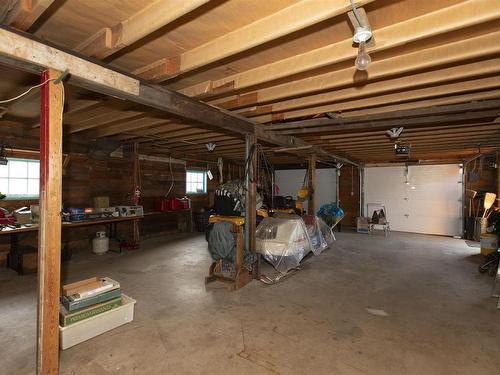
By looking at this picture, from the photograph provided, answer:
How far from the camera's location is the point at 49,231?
5.73ft

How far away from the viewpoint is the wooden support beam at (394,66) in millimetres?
Answer: 1882

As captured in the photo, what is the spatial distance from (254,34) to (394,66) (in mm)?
1208

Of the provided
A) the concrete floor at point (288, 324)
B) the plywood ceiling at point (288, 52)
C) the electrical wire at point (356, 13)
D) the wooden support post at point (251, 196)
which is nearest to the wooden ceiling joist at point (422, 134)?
the plywood ceiling at point (288, 52)

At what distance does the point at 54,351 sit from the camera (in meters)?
1.79

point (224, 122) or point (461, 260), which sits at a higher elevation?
point (224, 122)

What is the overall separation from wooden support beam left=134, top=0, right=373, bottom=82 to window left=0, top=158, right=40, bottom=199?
3.72 metres

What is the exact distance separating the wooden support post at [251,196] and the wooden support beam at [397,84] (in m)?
0.62

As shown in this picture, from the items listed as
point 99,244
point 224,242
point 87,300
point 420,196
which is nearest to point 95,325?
point 87,300

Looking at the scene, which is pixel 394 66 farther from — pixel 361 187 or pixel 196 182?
pixel 361 187

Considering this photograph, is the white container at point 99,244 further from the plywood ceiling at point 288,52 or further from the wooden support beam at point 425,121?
the wooden support beam at point 425,121

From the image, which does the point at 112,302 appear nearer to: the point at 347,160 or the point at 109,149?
the point at 109,149

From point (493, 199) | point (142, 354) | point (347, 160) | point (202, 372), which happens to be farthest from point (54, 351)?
point (493, 199)

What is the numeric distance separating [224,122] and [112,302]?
2263 millimetres

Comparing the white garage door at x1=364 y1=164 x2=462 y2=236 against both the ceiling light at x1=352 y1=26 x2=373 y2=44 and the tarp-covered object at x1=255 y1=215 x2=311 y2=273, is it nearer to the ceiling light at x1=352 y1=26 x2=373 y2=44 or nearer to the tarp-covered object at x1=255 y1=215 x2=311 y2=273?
the tarp-covered object at x1=255 y1=215 x2=311 y2=273
